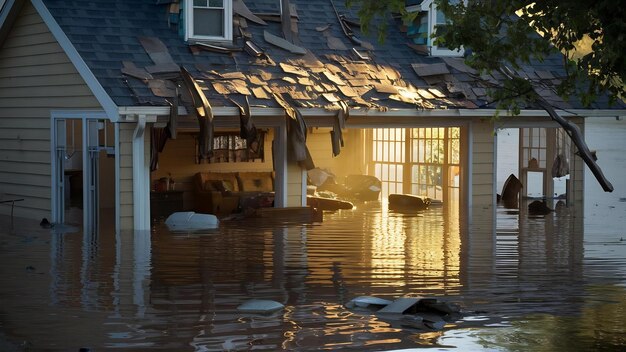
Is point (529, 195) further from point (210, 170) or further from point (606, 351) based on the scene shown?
point (606, 351)

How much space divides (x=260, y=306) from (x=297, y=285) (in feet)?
6.24

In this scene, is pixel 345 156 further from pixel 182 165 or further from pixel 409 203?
pixel 182 165

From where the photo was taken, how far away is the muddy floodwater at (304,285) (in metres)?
11.5

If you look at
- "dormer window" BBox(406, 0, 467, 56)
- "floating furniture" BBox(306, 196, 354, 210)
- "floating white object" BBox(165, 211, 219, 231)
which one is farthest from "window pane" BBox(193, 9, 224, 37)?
"floating furniture" BBox(306, 196, 354, 210)

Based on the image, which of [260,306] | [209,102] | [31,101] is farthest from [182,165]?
[260,306]

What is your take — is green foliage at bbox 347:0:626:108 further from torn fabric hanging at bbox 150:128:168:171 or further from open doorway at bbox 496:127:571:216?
open doorway at bbox 496:127:571:216

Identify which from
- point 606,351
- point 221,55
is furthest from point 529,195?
point 606,351

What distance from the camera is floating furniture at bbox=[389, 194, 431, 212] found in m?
28.1

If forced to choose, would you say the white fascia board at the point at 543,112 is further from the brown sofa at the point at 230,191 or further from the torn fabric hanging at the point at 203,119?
the torn fabric hanging at the point at 203,119

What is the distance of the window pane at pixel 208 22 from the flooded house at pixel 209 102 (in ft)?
0.08

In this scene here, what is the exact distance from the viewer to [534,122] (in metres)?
27.2

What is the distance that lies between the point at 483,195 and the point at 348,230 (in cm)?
546

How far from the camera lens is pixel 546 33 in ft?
42.4

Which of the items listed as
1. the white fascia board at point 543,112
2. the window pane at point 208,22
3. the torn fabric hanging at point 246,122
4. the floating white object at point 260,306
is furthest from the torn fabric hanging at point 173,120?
the floating white object at point 260,306
